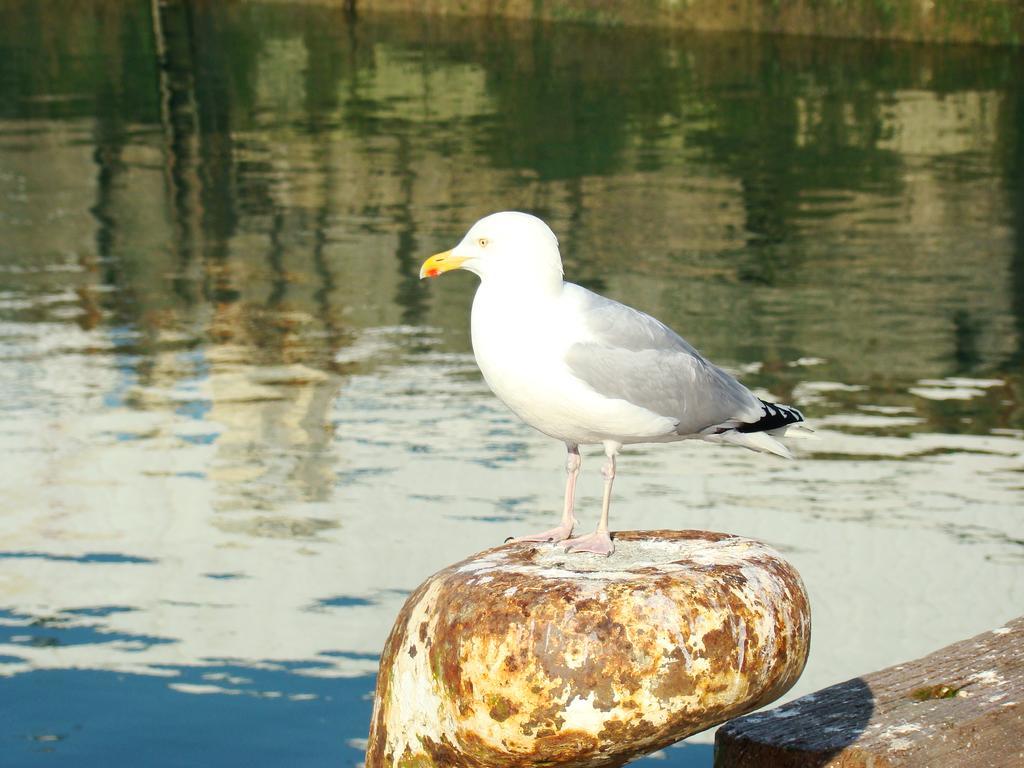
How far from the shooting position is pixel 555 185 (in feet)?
55.6

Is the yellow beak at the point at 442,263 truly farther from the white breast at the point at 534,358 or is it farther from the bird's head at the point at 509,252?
the white breast at the point at 534,358

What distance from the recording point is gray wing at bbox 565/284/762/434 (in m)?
4.88

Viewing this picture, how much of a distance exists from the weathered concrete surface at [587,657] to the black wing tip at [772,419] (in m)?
0.99

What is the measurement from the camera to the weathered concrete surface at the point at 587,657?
4238mm

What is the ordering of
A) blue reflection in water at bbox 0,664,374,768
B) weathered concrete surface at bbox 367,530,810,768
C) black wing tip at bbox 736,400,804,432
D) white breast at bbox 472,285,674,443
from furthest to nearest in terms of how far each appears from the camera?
blue reflection in water at bbox 0,664,374,768, black wing tip at bbox 736,400,804,432, white breast at bbox 472,285,674,443, weathered concrete surface at bbox 367,530,810,768

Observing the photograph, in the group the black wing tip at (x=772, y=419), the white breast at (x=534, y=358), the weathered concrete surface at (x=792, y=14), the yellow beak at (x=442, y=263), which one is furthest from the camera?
the weathered concrete surface at (x=792, y=14)

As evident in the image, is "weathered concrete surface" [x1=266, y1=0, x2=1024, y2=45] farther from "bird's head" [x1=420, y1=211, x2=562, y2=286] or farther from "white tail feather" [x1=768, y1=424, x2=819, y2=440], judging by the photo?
"bird's head" [x1=420, y1=211, x2=562, y2=286]

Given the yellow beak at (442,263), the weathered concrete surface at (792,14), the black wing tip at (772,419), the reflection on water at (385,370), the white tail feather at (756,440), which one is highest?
the weathered concrete surface at (792,14)

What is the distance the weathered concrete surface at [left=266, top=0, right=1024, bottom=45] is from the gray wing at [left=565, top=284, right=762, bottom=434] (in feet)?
82.9

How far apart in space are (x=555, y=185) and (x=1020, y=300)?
18.9 ft

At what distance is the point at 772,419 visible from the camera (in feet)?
18.2

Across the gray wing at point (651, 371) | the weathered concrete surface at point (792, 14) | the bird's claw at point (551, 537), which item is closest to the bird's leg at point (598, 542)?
the bird's claw at point (551, 537)

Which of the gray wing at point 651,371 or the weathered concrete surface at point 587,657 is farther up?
the gray wing at point 651,371

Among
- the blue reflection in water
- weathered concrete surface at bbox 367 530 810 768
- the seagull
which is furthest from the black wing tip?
the blue reflection in water
